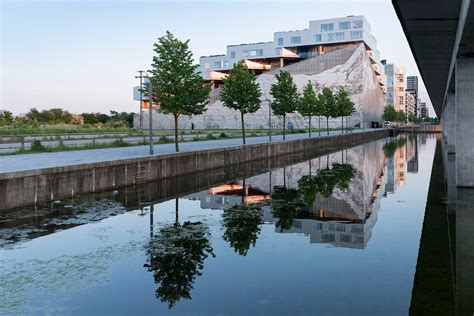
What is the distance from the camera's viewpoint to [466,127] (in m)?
20.4

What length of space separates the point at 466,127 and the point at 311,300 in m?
15.7

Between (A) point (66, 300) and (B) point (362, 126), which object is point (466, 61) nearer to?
(A) point (66, 300)

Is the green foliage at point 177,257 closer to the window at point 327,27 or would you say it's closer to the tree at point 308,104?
the tree at point 308,104

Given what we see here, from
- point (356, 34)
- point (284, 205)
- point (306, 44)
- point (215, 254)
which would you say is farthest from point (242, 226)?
point (306, 44)

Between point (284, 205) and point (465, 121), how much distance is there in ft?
29.9

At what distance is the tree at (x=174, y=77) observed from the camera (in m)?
28.0

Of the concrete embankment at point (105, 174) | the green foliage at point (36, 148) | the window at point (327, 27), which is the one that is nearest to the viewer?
the concrete embankment at point (105, 174)

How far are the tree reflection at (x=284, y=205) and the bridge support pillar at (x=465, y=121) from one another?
686cm

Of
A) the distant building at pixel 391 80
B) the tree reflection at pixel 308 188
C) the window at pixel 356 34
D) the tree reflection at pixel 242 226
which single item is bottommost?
the tree reflection at pixel 242 226

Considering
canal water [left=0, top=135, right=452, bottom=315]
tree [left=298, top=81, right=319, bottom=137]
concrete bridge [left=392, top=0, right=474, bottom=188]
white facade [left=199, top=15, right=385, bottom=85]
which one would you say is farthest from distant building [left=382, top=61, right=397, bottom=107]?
canal water [left=0, top=135, right=452, bottom=315]

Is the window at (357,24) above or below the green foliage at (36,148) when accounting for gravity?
above

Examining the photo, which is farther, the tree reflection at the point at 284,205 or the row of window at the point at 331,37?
the row of window at the point at 331,37

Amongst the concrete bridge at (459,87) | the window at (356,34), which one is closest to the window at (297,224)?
the concrete bridge at (459,87)

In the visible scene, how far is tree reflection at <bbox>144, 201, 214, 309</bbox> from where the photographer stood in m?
8.23
